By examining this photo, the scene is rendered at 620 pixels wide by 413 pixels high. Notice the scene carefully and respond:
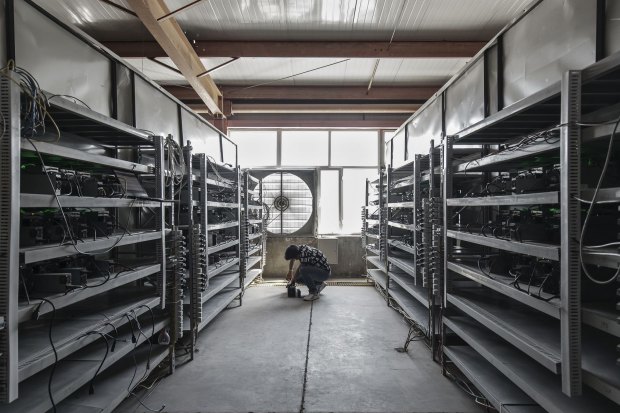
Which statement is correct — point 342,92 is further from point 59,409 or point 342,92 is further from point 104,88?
point 59,409

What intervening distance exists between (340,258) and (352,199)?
129 centimetres

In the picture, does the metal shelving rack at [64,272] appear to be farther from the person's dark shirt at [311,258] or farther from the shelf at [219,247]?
the person's dark shirt at [311,258]

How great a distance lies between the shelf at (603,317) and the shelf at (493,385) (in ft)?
2.27

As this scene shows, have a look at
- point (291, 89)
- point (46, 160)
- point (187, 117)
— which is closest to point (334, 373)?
point (46, 160)

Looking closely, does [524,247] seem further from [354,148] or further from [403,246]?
[354,148]

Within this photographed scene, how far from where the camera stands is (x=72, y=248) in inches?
67.4

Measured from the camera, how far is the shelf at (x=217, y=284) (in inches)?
138

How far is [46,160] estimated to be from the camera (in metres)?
2.24

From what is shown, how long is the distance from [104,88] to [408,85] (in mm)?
4715

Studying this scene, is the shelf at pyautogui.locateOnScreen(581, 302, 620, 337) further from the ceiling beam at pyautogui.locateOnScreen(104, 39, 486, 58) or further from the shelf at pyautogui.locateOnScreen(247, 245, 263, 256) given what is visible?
the shelf at pyautogui.locateOnScreen(247, 245, 263, 256)

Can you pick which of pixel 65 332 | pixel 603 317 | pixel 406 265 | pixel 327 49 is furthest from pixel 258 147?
pixel 603 317

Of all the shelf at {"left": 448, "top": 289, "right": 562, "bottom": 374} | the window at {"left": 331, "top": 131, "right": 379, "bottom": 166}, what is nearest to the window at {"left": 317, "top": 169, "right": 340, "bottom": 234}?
the window at {"left": 331, "top": 131, "right": 379, "bottom": 166}

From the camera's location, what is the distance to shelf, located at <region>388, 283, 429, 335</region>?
11.3 ft

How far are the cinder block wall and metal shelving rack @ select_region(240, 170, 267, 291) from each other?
1.05ft
